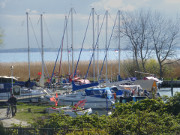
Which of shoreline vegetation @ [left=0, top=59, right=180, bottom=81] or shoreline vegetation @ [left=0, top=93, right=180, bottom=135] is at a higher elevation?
shoreline vegetation @ [left=0, top=59, right=180, bottom=81]

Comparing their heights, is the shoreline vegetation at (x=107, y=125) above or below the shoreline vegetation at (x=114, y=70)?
below

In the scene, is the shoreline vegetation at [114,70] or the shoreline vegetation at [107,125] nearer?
the shoreline vegetation at [107,125]

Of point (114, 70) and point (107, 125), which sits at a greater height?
point (114, 70)

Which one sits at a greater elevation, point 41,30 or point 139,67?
point 41,30

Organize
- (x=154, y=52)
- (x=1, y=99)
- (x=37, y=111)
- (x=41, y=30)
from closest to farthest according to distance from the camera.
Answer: (x=37, y=111) → (x=1, y=99) → (x=41, y=30) → (x=154, y=52)

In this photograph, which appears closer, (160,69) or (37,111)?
(37,111)

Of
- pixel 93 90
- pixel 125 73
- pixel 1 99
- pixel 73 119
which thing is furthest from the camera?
pixel 125 73

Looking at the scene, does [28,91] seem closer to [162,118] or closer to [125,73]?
[125,73]

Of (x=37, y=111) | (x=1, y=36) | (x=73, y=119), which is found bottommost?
(x=37, y=111)

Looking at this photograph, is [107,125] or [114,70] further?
[114,70]

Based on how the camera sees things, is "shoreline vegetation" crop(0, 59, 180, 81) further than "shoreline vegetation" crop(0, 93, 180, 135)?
Yes

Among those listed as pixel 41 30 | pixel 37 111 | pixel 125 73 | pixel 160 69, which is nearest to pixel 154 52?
pixel 160 69

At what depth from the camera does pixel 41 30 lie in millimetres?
45938

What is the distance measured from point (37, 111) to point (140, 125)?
17294mm
